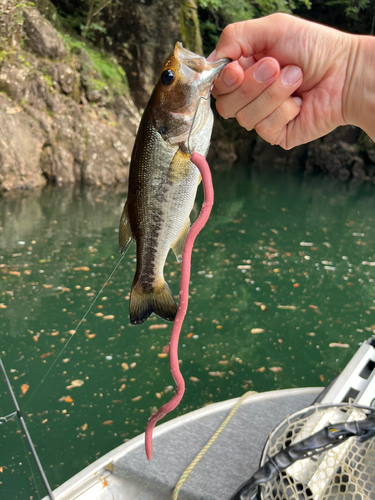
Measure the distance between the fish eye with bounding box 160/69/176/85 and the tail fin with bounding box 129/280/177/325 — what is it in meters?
0.62

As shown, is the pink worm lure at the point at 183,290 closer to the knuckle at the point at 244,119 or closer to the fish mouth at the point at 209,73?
the fish mouth at the point at 209,73

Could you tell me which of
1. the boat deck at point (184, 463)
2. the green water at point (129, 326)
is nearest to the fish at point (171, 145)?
→ the boat deck at point (184, 463)

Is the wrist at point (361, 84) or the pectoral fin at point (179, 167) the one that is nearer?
the pectoral fin at point (179, 167)

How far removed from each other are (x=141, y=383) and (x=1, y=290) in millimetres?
2439

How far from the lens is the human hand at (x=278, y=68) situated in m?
1.56

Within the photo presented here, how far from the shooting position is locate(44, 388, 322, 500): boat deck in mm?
2238

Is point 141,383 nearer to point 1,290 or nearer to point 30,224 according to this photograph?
point 1,290

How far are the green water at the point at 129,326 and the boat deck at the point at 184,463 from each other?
0.78 meters

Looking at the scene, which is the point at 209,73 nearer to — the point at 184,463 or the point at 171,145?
the point at 171,145

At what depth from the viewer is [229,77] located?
1.53 metres

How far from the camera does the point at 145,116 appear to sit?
134 centimetres

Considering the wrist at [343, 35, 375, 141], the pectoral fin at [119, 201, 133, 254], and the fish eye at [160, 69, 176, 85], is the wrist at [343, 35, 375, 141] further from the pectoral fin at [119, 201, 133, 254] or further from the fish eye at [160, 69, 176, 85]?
the pectoral fin at [119, 201, 133, 254]

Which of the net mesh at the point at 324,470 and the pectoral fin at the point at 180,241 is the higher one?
the pectoral fin at the point at 180,241

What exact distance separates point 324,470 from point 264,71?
5.08 feet
